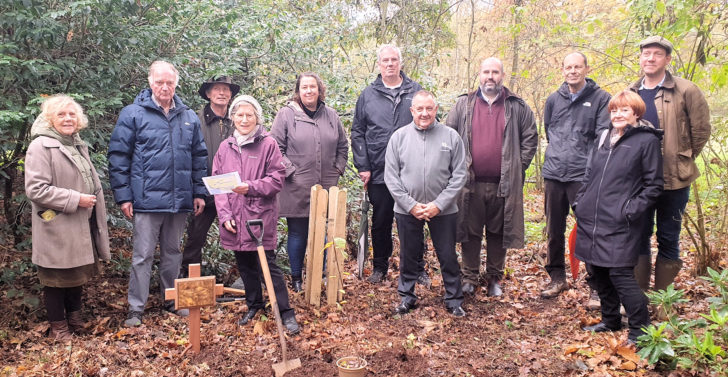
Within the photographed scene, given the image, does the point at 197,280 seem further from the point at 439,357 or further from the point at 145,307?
the point at 439,357

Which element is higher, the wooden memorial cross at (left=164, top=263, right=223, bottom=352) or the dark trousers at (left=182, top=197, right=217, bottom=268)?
the dark trousers at (left=182, top=197, right=217, bottom=268)

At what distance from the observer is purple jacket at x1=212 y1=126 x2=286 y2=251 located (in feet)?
14.6

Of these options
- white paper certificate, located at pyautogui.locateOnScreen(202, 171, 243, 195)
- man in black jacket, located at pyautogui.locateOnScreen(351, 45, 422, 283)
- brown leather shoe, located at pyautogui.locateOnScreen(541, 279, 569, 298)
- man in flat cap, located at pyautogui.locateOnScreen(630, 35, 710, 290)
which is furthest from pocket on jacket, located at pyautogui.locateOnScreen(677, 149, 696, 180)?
white paper certificate, located at pyautogui.locateOnScreen(202, 171, 243, 195)

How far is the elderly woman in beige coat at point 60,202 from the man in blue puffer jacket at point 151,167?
308mm

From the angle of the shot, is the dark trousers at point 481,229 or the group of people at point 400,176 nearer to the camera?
the group of people at point 400,176

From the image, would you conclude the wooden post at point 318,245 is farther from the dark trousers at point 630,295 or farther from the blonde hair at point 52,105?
the dark trousers at point 630,295

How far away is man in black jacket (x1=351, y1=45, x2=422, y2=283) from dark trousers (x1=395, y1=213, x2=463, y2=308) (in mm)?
766

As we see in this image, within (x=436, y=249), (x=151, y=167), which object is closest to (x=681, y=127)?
(x=436, y=249)

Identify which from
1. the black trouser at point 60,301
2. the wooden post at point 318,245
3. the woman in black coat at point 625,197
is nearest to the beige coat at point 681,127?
the woman in black coat at point 625,197

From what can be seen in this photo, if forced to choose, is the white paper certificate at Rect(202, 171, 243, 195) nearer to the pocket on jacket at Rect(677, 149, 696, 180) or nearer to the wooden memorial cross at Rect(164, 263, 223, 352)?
the wooden memorial cross at Rect(164, 263, 223, 352)

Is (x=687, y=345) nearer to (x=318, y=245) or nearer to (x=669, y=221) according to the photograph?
(x=669, y=221)

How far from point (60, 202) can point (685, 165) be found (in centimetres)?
534

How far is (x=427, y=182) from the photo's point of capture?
485cm

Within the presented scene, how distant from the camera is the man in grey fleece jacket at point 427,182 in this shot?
483 centimetres
